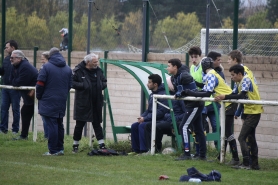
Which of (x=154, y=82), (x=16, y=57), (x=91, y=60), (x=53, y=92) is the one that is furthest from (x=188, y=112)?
(x=16, y=57)

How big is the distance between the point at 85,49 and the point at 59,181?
763cm

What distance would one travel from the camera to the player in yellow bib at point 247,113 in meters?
10.6

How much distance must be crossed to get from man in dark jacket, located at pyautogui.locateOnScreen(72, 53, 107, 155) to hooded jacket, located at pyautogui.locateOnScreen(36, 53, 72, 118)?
37 cm

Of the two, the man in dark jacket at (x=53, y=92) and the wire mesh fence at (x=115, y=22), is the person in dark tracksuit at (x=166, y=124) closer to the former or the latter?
the man in dark jacket at (x=53, y=92)

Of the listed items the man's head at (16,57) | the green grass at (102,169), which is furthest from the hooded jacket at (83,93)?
the man's head at (16,57)

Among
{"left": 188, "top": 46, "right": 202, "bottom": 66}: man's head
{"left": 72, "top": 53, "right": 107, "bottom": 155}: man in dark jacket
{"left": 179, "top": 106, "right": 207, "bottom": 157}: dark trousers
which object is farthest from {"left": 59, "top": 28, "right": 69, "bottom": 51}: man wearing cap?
{"left": 179, "top": 106, "right": 207, "bottom": 157}: dark trousers

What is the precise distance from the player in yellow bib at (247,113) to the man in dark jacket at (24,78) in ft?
16.7

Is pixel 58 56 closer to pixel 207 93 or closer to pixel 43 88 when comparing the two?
pixel 43 88

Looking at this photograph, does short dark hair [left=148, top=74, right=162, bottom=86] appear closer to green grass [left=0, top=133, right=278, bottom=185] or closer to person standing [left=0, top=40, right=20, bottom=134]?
green grass [left=0, top=133, right=278, bottom=185]

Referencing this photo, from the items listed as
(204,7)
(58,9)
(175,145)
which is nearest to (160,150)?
(175,145)

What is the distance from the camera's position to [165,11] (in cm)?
1488

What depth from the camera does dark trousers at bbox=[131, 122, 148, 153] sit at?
12555 mm

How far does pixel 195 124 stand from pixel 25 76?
450 centimetres

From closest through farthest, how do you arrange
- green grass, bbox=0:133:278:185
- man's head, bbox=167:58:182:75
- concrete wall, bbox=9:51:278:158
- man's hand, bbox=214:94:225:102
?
green grass, bbox=0:133:278:185, man's hand, bbox=214:94:225:102, man's head, bbox=167:58:182:75, concrete wall, bbox=9:51:278:158
